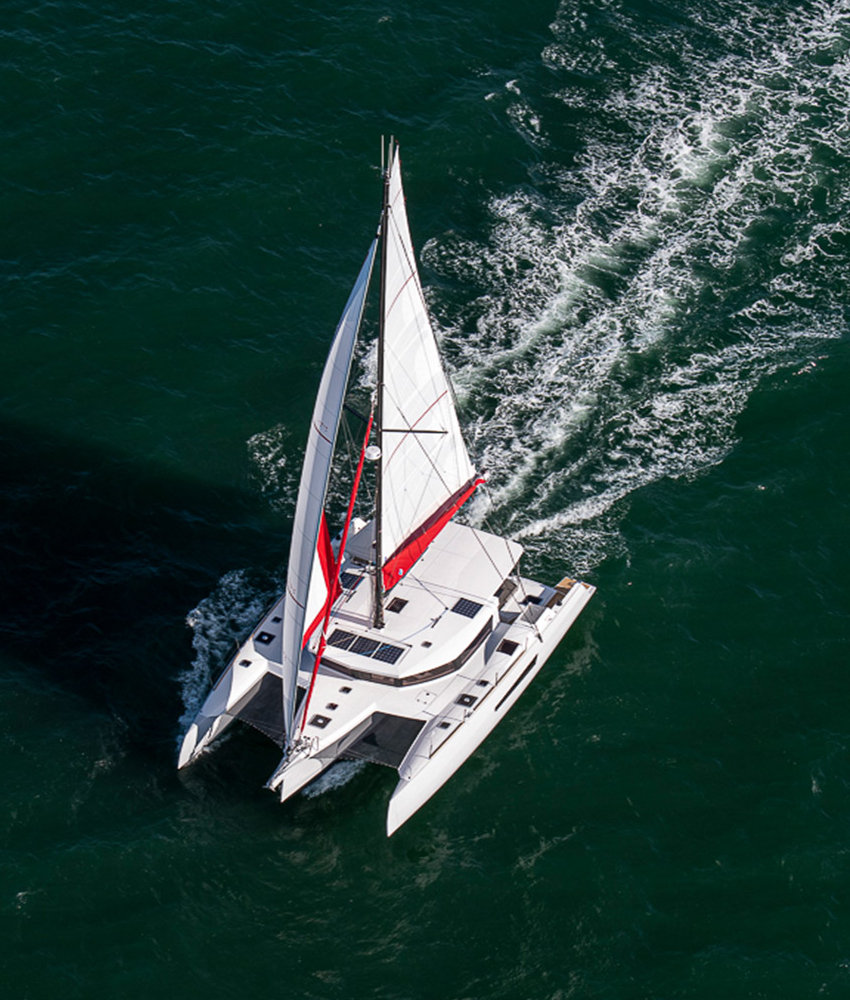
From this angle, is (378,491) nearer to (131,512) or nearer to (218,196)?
(131,512)

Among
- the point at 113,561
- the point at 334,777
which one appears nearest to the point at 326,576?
the point at 334,777

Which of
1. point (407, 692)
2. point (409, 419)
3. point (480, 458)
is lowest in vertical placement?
point (407, 692)

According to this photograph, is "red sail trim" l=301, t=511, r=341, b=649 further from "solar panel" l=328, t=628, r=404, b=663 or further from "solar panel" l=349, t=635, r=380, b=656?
"solar panel" l=349, t=635, r=380, b=656

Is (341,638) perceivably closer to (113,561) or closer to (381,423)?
(381,423)

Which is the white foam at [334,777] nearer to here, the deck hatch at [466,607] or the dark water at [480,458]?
the dark water at [480,458]

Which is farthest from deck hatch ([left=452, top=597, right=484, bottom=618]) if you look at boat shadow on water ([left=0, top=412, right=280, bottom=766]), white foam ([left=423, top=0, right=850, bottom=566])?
boat shadow on water ([left=0, top=412, right=280, bottom=766])

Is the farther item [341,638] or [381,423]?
[341,638]

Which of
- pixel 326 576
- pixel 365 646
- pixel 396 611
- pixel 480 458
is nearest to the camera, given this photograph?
pixel 326 576

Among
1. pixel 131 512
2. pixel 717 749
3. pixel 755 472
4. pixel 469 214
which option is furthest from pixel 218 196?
pixel 717 749
